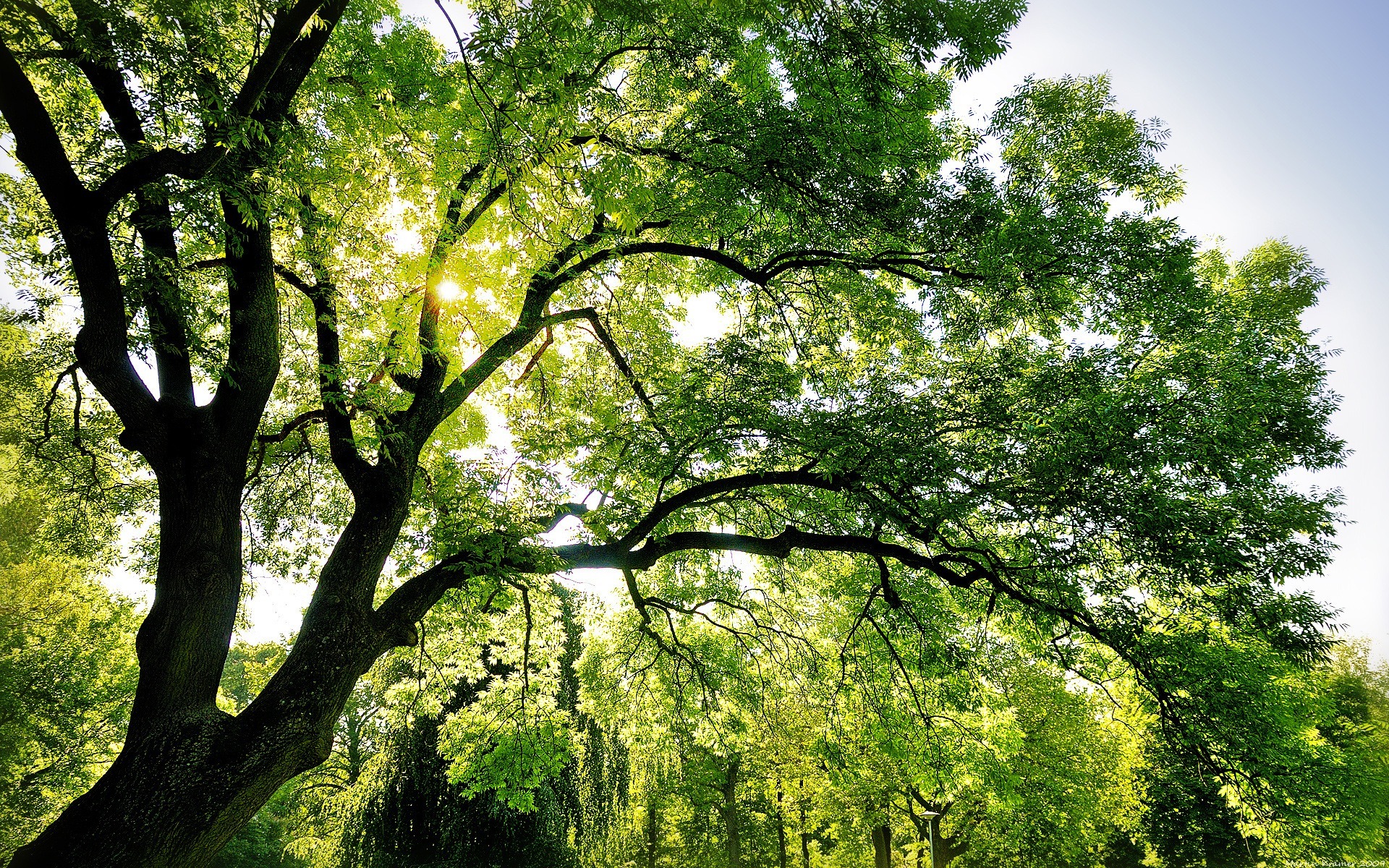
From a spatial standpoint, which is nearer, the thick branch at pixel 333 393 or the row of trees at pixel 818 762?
the thick branch at pixel 333 393

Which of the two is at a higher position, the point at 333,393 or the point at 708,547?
the point at 333,393

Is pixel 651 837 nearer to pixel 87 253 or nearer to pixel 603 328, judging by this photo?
pixel 603 328

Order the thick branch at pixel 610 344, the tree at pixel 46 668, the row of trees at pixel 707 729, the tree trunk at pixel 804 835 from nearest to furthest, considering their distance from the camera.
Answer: the row of trees at pixel 707 729
the thick branch at pixel 610 344
the tree at pixel 46 668
the tree trunk at pixel 804 835

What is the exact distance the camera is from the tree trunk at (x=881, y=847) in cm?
1631

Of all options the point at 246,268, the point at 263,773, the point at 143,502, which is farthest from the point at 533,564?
the point at 143,502

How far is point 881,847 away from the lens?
16.5 metres

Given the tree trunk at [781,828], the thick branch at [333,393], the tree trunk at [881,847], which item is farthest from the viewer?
the tree trunk at [781,828]

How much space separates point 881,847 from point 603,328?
1666 centimetres

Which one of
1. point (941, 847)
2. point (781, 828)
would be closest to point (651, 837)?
point (781, 828)

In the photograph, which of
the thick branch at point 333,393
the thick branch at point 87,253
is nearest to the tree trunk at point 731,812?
the thick branch at point 333,393

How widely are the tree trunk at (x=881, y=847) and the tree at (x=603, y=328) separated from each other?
43.0 ft

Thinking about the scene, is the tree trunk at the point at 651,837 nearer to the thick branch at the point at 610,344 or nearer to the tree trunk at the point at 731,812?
the tree trunk at the point at 731,812

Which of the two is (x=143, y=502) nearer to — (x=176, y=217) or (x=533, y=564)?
(x=176, y=217)

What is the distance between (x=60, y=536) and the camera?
7379mm
